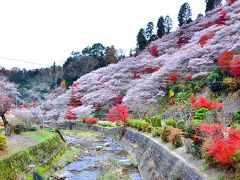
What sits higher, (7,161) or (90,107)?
(90,107)

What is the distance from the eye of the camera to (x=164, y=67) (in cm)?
2253

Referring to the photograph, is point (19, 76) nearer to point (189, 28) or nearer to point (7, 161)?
point (189, 28)

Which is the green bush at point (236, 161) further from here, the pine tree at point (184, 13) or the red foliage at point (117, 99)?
the pine tree at point (184, 13)

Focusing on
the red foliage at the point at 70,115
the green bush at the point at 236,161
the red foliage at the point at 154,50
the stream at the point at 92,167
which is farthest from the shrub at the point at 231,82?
the red foliage at the point at 70,115

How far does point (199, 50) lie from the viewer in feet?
66.7

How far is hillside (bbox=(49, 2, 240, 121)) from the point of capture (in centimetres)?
2019

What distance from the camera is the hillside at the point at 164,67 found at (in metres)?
20.2

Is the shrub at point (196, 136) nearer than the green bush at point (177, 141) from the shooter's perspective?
Yes

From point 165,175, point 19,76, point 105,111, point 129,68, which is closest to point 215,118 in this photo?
point 165,175

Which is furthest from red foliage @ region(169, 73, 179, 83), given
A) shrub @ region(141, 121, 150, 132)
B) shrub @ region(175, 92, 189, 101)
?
shrub @ region(141, 121, 150, 132)

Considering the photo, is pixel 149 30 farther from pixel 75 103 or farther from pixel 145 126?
pixel 145 126

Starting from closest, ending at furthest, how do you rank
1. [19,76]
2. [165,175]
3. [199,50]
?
[165,175]
[199,50]
[19,76]

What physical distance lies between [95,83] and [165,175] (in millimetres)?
26826

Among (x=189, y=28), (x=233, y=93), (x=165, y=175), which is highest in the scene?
(x=189, y=28)
